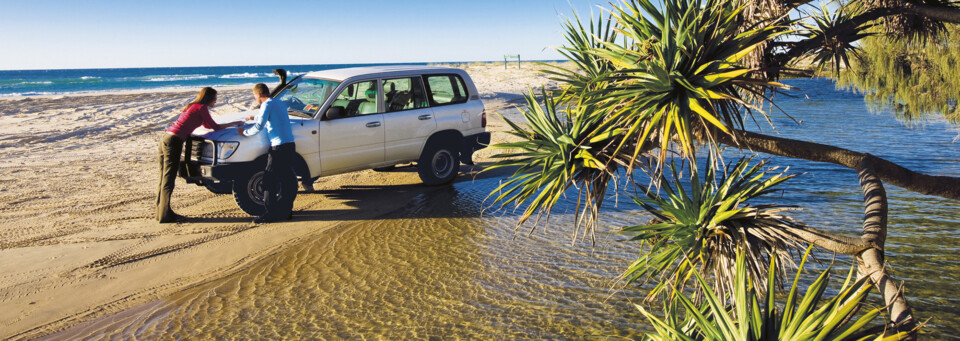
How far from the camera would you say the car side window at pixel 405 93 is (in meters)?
9.47

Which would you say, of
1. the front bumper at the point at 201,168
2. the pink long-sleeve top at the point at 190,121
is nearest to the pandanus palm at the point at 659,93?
the front bumper at the point at 201,168

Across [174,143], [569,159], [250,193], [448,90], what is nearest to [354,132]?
[250,193]

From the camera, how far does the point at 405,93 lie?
9578 millimetres

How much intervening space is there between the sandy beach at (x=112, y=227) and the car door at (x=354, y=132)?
0.61 meters

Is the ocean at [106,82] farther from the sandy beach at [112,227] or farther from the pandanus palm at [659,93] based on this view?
the pandanus palm at [659,93]

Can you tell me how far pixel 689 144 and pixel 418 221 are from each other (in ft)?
17.0

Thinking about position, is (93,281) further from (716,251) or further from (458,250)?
(716,251)

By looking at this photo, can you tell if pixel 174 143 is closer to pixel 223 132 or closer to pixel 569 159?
pixel 223 132

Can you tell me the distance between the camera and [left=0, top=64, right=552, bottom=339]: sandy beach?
5484 mm

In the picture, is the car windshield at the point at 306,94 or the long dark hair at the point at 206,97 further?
the car windshield at the point at 306,94

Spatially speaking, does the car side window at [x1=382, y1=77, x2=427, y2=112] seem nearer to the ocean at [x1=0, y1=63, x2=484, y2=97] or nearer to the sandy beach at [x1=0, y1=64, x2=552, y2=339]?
the sandy beach at [x1=0, y1=64, x2=552, y2=339]

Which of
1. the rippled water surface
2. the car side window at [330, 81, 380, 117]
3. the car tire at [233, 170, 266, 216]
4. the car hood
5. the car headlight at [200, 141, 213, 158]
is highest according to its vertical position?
the car side window at [330, 81, 380, 117]

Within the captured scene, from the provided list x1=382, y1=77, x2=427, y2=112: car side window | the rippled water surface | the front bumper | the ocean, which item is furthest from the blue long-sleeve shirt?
the ocean

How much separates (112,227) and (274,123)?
2.22 metres
